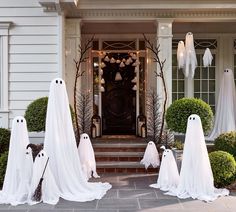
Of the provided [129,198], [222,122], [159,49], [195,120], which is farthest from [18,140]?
[222,122]

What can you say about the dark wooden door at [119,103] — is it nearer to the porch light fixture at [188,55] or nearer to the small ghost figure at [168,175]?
the porch light fixture at [188,55]

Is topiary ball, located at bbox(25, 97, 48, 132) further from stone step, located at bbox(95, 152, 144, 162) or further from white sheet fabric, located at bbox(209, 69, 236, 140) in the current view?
white sheet fabric, located at bbox(209, 69, 236, 140)

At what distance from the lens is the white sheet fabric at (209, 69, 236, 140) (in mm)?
11109

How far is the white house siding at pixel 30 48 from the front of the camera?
393 inches

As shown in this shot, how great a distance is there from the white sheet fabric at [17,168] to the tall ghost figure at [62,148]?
0.41 m

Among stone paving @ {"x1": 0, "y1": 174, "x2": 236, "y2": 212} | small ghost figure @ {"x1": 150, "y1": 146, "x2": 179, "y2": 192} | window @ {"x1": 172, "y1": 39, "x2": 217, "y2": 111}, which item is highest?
window @ {"x1": 172, "y1": 39, "x2": 217, "y2": 111}

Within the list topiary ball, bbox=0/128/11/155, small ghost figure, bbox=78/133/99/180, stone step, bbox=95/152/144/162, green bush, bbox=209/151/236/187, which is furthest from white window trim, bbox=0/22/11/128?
green bush, bbox=209/151/236/187

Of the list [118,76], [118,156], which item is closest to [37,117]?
[118,156]

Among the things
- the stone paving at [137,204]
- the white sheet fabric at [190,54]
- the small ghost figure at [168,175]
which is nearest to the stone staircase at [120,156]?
the small ghost figure at [168,175]

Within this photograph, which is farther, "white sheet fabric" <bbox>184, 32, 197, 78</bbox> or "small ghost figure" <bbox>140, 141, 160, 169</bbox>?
"white sheet fabric" <bbox>184, 32, 197, 78</bbox>

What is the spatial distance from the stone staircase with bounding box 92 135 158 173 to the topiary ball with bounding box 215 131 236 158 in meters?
1.60

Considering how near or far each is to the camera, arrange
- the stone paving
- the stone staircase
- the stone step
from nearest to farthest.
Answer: the stone paving
the stone staircase
the stone step

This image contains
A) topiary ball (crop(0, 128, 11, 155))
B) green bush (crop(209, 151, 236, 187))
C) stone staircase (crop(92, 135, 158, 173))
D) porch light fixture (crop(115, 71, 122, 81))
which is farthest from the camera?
porch light fixture (crop(115, 71, 122, 81))

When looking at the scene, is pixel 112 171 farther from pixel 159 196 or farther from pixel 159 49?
pixel 159 49
